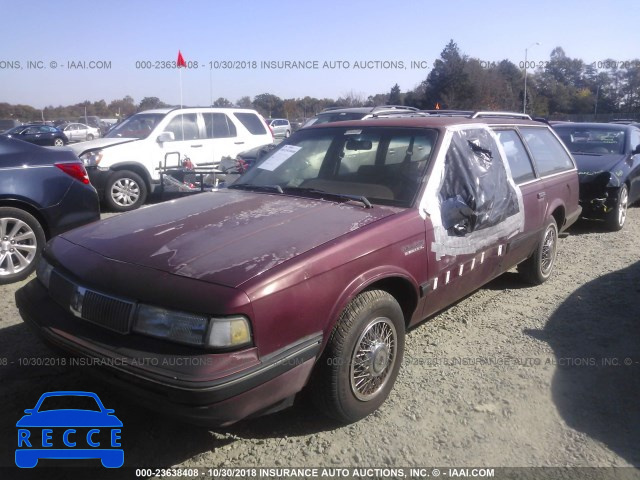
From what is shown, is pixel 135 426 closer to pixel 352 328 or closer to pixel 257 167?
pixel 352 328

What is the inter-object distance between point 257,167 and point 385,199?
4.30 feet

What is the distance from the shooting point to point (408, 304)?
128 inches

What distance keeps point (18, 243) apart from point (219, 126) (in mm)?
5903

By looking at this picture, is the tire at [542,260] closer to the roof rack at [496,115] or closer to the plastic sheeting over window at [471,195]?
the plastic sheeting over window at [471,195]

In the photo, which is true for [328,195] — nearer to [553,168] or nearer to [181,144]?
[553,168]

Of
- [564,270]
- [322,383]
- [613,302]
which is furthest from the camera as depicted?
[564,270]

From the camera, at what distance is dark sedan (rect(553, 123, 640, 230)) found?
7.44 m

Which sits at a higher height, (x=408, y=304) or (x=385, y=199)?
(x=385, y=199)

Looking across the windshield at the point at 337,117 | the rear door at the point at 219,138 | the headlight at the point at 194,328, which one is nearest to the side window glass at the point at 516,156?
the headlight at the point at 194,328

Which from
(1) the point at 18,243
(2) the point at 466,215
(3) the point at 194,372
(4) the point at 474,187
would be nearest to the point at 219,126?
(1) the point at 18,243

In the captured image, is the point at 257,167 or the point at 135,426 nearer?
the point at 135,426

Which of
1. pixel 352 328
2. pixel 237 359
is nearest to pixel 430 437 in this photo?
pixel 352 328

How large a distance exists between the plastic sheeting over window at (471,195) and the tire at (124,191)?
6499 mm

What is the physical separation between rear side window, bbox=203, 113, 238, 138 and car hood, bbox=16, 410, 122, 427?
7867 millimetres
